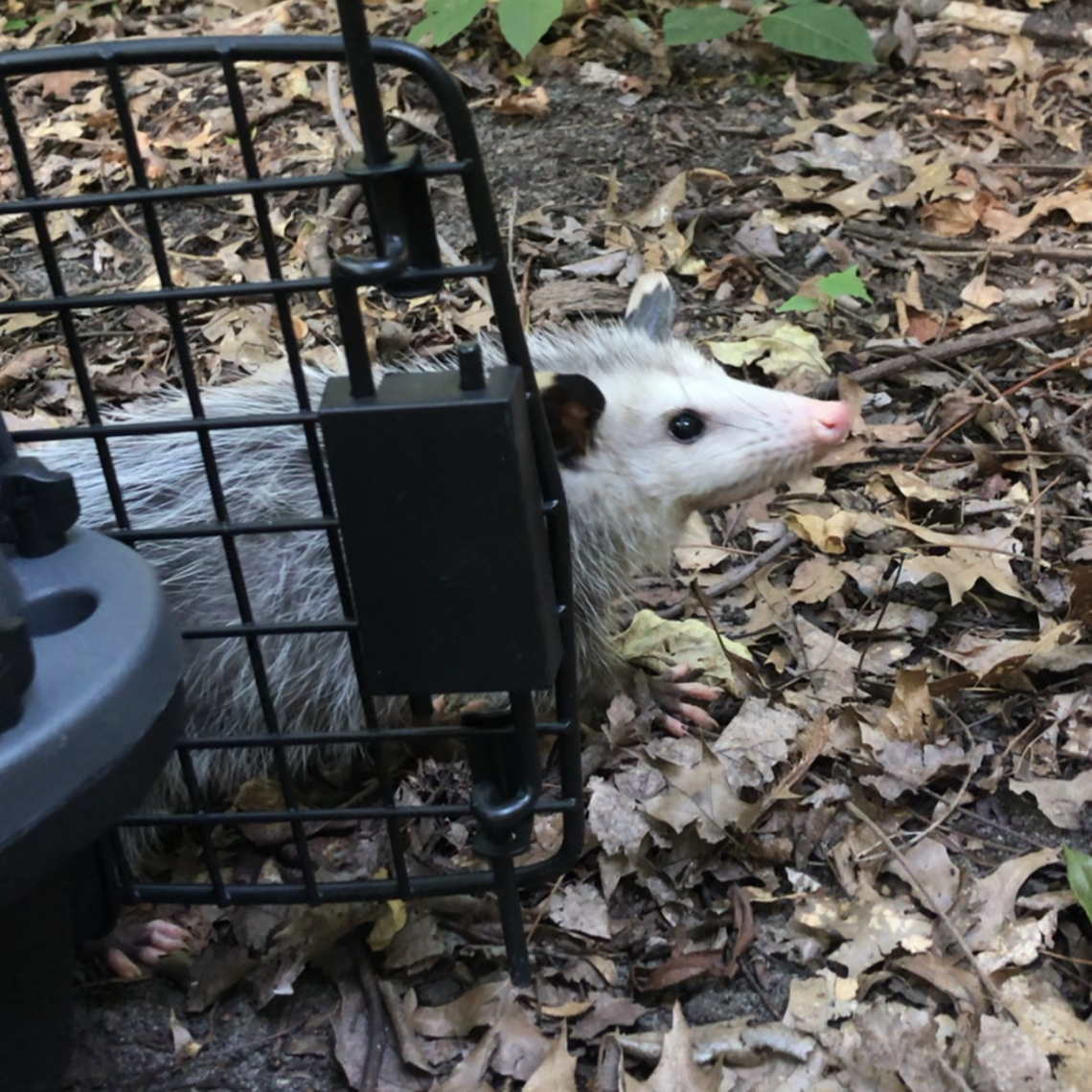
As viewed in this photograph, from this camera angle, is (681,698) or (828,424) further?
(681,698)

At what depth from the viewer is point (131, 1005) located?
5.12 ft

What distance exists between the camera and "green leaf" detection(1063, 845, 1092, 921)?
4.95 feet

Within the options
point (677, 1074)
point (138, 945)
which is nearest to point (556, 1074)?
point (677, 1074)

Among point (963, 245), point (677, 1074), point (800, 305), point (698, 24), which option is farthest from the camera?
point (698, 24)

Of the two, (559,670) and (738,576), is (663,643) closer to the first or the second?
(738,576)

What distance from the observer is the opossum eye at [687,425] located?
6.52ft

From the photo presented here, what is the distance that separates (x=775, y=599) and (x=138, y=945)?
1.21 metres

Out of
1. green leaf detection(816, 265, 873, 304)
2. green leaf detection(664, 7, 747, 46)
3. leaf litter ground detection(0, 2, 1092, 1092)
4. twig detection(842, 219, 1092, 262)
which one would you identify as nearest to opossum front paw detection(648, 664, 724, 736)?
leaf litter ground detection(0, 2, 1092, 1092)

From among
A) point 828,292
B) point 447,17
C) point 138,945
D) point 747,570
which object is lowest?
point 747,570

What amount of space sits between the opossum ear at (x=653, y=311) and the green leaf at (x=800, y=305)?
52cm

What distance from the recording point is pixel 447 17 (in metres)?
3.35

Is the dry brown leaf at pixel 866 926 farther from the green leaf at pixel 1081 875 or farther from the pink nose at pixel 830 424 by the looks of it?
the pink nose at pixel 830 424

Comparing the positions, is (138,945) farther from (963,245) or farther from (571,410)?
(963,245)

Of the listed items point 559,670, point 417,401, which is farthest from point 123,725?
point 559,670
